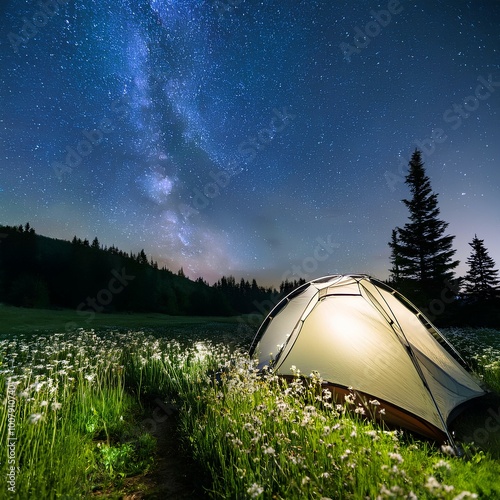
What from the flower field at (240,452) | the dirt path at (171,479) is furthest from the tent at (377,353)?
the dirt path at (171,479)

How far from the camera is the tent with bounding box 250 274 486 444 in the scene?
229 inches

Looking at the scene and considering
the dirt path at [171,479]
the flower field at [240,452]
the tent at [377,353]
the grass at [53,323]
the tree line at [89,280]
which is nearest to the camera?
the flower field at [240,452]

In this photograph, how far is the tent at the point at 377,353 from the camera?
582cm

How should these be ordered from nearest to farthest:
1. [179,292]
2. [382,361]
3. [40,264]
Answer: [382,361] → [40,264] → [179,292]

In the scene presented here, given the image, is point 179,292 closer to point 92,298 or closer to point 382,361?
point 92,298

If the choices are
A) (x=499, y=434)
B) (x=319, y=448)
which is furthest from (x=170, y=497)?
(x=499, y=434)

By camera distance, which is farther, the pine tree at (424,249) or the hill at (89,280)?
the hill at (89,280)

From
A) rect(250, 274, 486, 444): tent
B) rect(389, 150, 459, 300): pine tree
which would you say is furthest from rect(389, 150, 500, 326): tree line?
rect(250, 274, 486, 444): tent

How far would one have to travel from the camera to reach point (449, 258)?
29.9m

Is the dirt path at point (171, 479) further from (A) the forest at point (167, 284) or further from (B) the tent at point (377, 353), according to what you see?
(A) the forest at point (167, 284)

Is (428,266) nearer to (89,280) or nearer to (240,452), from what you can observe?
(240,452)

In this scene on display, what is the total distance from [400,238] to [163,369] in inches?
1171

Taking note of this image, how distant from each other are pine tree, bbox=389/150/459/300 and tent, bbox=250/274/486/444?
82.0 feet

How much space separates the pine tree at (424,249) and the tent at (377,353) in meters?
Result: 25.0
